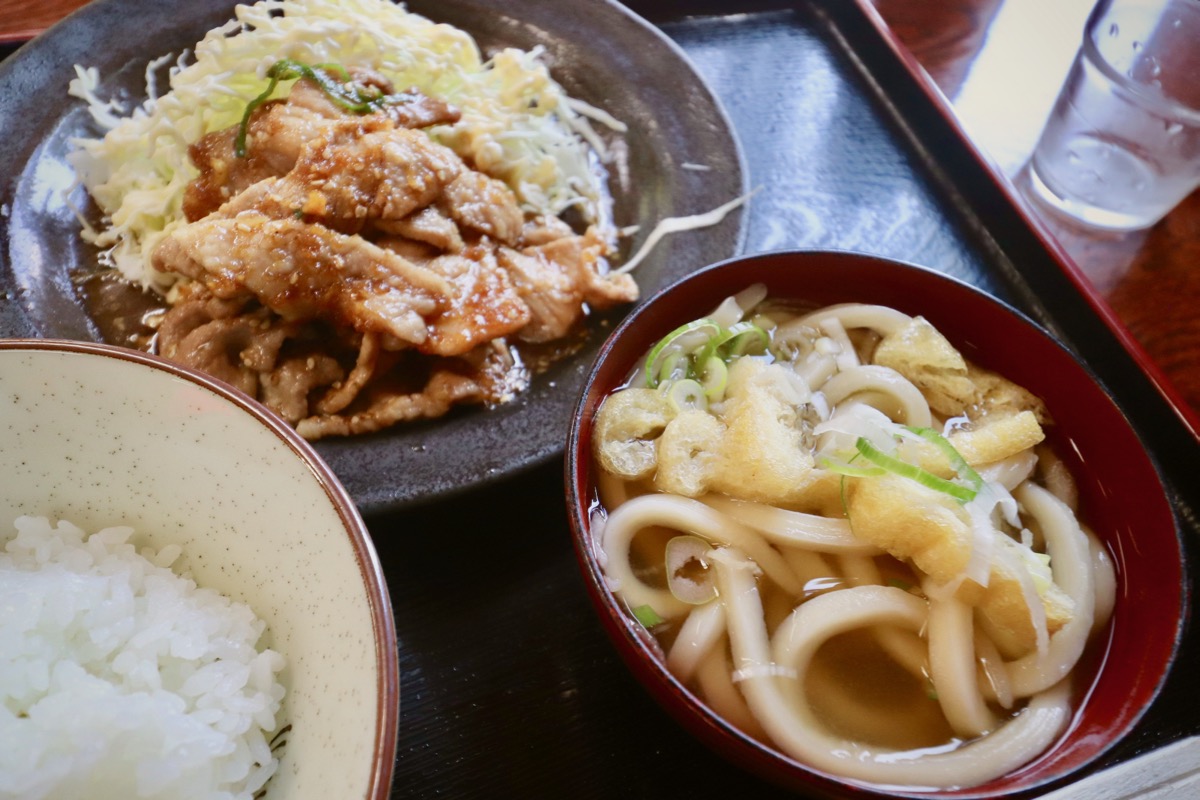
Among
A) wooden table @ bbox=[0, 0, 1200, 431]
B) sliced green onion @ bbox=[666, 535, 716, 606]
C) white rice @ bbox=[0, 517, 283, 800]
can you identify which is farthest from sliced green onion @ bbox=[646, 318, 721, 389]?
wooden table @ bbox=[0, 0, 1200, 431]

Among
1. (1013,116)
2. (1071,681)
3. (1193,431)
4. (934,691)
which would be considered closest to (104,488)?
(934,691)

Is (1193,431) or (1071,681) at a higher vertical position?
(1071,681)

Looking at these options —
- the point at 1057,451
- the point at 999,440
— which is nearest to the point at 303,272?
the point at 999,440

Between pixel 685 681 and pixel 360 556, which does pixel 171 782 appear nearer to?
pixel 360 556

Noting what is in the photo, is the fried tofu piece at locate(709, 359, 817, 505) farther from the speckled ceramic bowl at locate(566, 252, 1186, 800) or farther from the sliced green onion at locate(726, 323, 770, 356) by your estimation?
the speckled ceramic bowl at locate(566, 252, 1186, 800)

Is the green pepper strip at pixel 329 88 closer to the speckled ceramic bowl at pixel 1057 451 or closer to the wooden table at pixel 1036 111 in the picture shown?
the wooden table at pixel 1036 111

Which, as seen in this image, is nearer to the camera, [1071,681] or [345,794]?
[345,794]

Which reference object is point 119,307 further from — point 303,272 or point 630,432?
point 630,432
